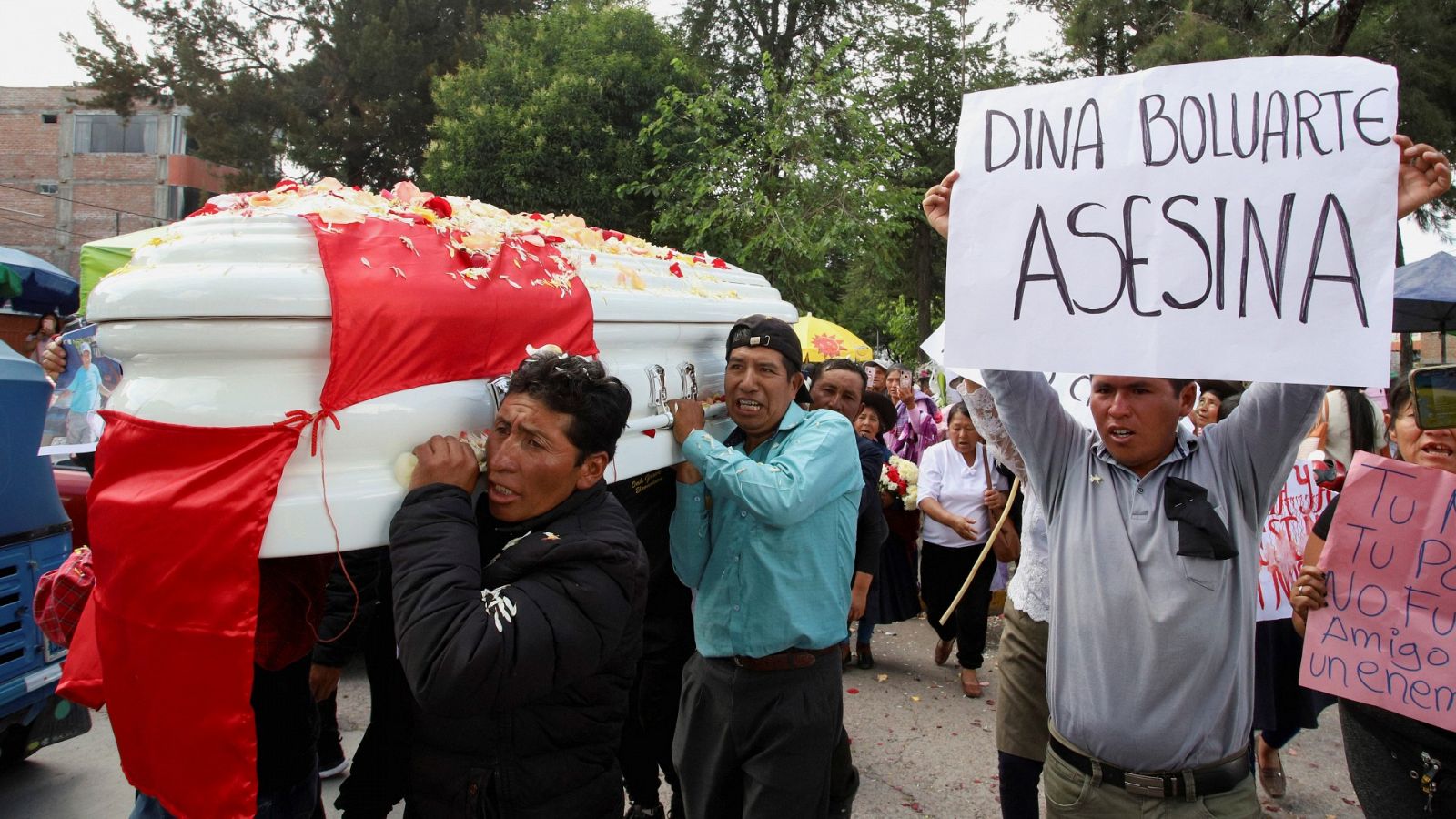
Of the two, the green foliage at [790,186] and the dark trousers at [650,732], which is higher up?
the green foliage at [790,186]

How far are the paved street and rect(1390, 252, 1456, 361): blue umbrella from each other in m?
6.52

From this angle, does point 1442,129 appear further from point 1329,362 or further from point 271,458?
point 271,458

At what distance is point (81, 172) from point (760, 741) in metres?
37.7

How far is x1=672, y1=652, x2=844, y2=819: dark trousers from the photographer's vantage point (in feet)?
8.40

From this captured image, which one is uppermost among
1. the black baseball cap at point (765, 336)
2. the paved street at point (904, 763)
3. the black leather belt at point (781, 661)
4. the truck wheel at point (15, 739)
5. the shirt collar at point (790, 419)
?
the black baseball cap at point (765, 336)

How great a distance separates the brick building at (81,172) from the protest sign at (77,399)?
29.6 m

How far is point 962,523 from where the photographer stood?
5.24m

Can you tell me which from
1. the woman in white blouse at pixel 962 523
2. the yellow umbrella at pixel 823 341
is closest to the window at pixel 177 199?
the yellow umbrella at pixel 823 341

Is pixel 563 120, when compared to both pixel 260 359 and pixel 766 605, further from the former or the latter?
pixel 260 359

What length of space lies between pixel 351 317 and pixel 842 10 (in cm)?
1911

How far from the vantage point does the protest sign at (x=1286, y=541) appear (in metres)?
3.85

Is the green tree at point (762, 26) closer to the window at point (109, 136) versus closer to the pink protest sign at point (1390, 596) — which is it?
the pink protest sign at point (1390, 596)

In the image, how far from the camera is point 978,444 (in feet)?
17.8

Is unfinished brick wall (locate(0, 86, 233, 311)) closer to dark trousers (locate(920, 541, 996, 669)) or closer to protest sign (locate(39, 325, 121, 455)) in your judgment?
protest sign (locate(39, 325, 121, 455))
